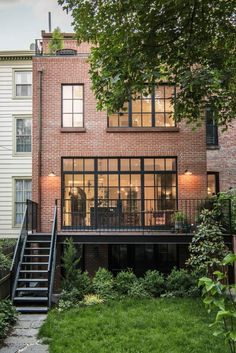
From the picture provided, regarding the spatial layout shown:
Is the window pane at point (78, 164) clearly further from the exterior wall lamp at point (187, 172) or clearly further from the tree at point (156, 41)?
the tree at point (156, 41)

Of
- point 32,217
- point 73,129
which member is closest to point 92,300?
point 32,217

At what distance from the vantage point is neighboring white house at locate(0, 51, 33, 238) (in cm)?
1888

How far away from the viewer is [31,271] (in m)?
10.8

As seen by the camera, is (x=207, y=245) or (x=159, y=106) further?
(x=159, y=106)

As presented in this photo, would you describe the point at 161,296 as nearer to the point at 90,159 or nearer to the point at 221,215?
the point at 221,215

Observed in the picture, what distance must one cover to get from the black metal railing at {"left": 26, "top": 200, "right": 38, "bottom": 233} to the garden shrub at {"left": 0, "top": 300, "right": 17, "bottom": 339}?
12.8 ft

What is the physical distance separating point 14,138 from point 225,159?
32.7 feet

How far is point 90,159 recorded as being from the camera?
563 inches

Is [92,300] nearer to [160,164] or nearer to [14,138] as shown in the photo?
[160,164]

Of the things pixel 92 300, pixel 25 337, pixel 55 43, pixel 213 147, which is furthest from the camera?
pixel 213 147

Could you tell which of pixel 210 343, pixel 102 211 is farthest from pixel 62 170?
pixel 210 343

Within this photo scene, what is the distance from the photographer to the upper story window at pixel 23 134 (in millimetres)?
19234

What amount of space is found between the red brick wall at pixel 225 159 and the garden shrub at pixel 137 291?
7.52 meters

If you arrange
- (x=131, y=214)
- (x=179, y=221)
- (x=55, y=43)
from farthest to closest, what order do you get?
(x=55, y=43), (x=131, y=214), (x=179, y=221)
